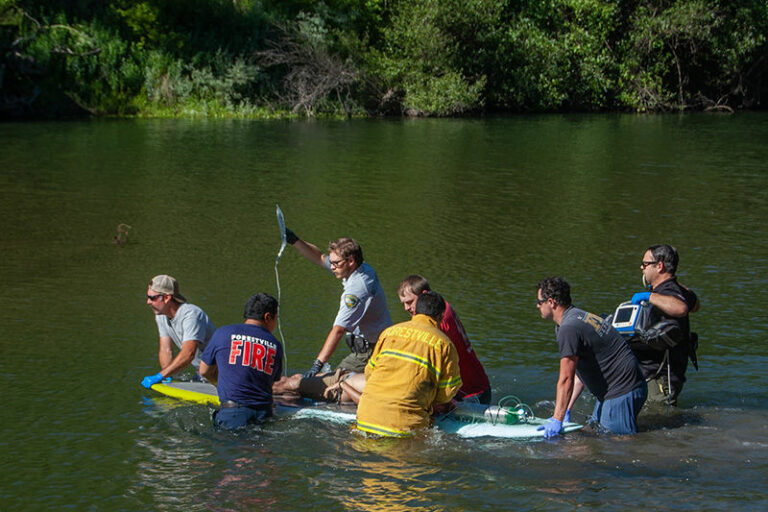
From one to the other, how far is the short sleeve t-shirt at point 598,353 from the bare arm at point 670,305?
0.54 metres

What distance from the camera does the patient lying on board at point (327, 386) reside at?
338 inches

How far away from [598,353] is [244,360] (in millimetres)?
3010

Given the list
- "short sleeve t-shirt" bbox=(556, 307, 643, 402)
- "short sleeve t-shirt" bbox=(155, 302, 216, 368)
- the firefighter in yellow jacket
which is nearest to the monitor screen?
"short sleeve t-shirt" bbox=(556, 307, 643, 402)

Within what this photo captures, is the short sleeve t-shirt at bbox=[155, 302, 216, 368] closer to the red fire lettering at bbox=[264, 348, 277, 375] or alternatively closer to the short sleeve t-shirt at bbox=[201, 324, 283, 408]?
the short sleeve t-shirt at bbox=[201, 324, 283, 408]

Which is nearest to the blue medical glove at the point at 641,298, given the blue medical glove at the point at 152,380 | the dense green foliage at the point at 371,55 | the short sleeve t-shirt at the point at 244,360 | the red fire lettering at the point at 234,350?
the short sleeve t-shirt at the point at 244,360

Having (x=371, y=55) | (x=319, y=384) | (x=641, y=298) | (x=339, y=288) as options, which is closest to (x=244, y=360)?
(x=319, y=384)

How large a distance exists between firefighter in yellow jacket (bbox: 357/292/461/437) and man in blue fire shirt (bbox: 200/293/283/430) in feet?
3.20

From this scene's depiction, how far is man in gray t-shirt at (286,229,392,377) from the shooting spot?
28.6 ft

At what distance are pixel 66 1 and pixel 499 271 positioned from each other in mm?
35665

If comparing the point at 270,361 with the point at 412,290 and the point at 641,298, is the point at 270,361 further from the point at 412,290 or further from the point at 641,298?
the point at 641,298

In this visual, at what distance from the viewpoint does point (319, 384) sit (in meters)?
8.84

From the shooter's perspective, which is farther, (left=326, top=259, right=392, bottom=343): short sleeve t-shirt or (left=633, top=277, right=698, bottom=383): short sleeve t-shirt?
(left=326, top=259, right=392, bottom=343): short sleeve t-shirt

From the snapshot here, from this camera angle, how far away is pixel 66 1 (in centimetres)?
4294

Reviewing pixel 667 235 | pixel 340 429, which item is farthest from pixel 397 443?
pixel 667 235
